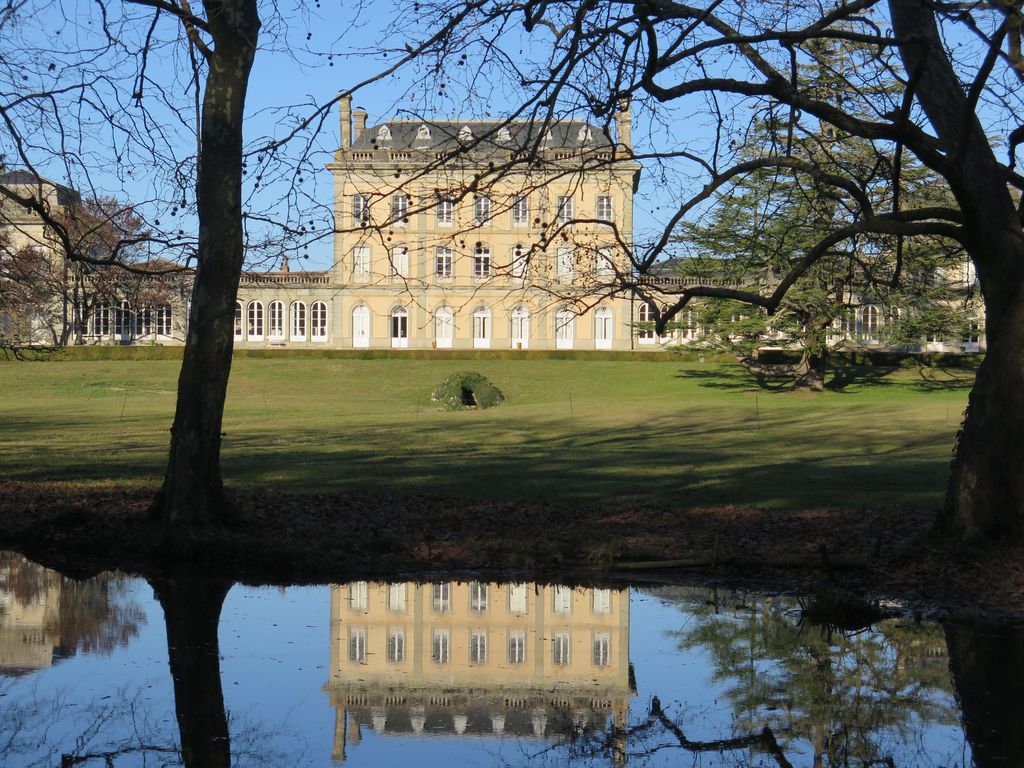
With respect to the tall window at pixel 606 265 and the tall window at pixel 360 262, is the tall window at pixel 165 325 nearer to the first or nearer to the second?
the tall window at pixel 360 262

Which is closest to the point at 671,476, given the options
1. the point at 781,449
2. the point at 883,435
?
the point at 781,449

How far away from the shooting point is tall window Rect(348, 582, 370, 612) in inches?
277

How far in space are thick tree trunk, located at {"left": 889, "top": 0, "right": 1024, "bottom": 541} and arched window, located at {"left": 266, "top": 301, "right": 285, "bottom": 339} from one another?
179ft

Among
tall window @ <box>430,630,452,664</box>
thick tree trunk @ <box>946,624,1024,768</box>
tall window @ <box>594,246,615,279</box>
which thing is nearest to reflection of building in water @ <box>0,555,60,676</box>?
tall window @ <box>430,630,452,664</box>

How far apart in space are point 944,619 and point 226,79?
20.3 feet

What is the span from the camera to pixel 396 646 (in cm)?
604

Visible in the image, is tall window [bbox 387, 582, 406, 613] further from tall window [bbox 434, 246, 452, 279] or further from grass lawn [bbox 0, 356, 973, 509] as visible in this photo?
grass lawn [bbox 0, 356, 973, 509]

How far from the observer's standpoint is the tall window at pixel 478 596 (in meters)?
7.02

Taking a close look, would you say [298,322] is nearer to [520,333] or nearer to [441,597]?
[520,333]

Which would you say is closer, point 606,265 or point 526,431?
point 606,265

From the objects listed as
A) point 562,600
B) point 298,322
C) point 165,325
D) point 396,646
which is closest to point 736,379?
point 298,322

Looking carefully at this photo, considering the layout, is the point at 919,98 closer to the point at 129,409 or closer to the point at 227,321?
the point at 227,321

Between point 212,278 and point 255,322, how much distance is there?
53.5 metres

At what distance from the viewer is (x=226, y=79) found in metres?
8.75
